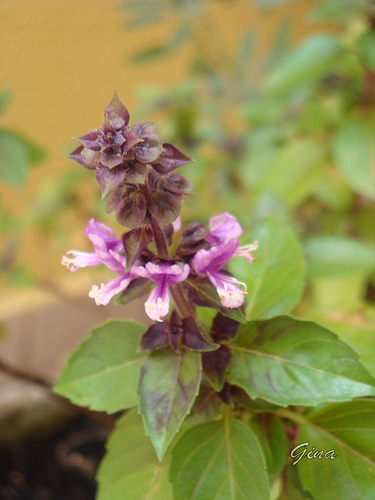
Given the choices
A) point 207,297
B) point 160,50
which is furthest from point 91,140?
point 160,50

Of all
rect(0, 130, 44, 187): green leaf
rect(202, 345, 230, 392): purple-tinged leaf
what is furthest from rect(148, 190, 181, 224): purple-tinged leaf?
rect(0, 130, 44, 187): green leaf

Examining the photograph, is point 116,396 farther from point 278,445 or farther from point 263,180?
Answer: point 263,180

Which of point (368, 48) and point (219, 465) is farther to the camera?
point (368, 48)

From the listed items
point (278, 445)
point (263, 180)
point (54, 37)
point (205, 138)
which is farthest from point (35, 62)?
point (278, 445)

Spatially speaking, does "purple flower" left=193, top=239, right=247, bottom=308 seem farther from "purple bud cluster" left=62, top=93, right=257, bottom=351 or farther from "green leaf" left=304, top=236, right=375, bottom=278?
"green leaf" left=304, top=236, right=375, bottom=278

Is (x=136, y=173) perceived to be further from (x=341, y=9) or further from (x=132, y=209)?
(x=341, y=9)

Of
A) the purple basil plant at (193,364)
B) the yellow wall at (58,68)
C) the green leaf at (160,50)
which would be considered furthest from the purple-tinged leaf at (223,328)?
the yellow wall at (58,68)
